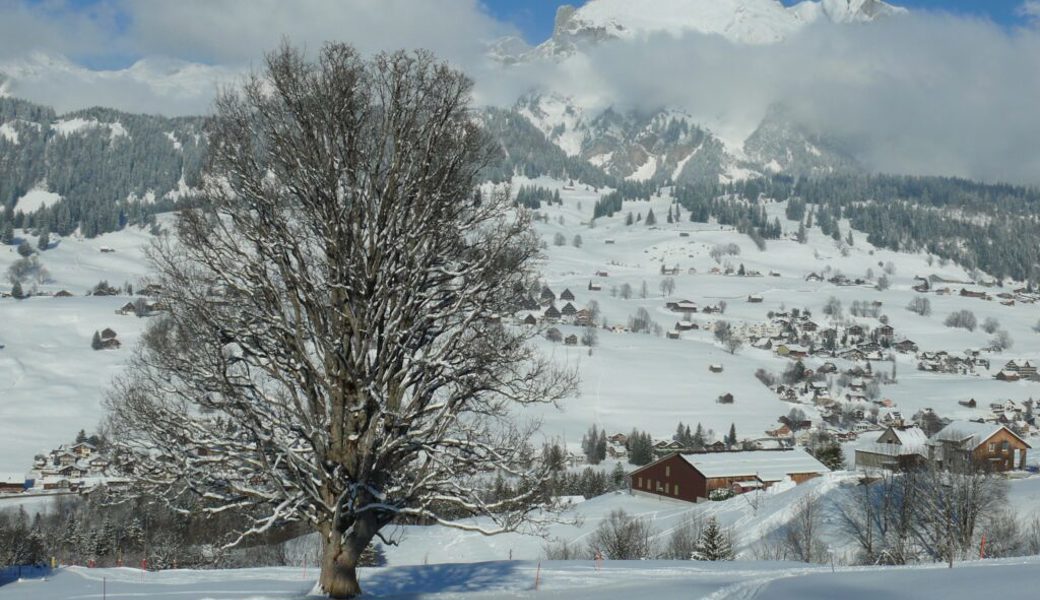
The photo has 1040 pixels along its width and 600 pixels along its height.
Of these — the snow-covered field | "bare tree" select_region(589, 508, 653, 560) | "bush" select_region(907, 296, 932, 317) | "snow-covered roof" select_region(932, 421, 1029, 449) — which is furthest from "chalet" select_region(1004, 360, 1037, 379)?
"bare tree" select_region(589, 508, 653, 560)

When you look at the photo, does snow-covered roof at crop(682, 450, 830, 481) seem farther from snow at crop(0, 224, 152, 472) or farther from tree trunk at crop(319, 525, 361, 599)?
tree trunk at crop(319, 525, 361, 599)

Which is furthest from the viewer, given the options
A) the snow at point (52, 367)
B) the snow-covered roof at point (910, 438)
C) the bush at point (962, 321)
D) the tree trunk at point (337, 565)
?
the bush at point (962, 321)

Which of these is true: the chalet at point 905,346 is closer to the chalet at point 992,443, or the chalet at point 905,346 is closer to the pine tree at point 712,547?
the chalet at point 992,443

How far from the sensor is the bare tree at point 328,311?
9602 millimetres

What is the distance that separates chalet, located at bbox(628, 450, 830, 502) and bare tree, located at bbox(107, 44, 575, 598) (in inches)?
2022

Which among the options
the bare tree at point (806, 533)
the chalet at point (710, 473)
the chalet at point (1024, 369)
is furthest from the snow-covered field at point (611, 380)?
the bare tree at point (806, 533)

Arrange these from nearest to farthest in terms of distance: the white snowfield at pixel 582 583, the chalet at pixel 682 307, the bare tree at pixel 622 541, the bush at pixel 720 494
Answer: the white snowfield at pixel 582 583
the bare tree at pixel 622 541
the bush at pixel 720 494
the chalet at pixel 682 307

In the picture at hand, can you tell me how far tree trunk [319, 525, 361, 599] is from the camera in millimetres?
9562

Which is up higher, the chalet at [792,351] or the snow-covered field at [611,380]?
the chalet at [792,351]

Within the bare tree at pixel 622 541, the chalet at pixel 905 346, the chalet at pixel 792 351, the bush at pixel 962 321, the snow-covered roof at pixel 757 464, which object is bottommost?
the bare tree at pixel 622 541

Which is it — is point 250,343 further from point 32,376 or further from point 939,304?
point 939,304

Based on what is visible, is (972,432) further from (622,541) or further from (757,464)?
(622,541)

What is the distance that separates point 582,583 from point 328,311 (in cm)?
568

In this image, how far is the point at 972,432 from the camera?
191 feet
